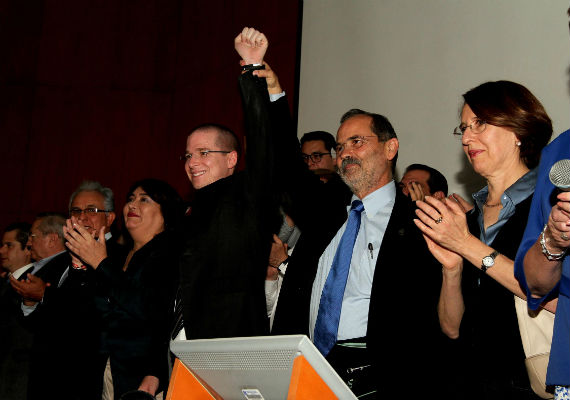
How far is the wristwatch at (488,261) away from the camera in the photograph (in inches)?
68.6

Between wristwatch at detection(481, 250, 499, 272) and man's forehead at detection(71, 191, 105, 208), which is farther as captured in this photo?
man's forehead at detection(71, 191, 105, 208)

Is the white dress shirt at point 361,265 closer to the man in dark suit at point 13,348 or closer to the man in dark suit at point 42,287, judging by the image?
the man in dark suit at point 42,287

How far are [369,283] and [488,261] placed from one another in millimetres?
564

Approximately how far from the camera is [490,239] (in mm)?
2020

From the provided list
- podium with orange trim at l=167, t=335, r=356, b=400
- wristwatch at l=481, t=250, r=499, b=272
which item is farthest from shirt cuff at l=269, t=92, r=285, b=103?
podium with orange trim at l=167, t=335, r=356, b=400

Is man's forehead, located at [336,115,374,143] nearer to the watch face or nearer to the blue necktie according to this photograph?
the blue necktie

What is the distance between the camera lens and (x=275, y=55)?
495cm

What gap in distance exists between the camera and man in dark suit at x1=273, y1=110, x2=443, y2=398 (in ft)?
6.72

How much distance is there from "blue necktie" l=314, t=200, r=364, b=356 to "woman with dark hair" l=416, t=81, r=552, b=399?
36 cm

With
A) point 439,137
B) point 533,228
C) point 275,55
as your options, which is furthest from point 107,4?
point 533,228

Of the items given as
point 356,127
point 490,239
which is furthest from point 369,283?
point 356,127

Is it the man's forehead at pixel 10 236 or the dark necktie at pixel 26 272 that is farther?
the man's forehead at pixel 10 236

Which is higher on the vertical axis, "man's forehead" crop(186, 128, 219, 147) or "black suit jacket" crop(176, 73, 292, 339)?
"man's forehead" crop(186, 128, 219, 147)

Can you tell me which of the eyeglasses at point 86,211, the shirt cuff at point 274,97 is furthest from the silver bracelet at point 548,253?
the eyeglasses at point 86,211
